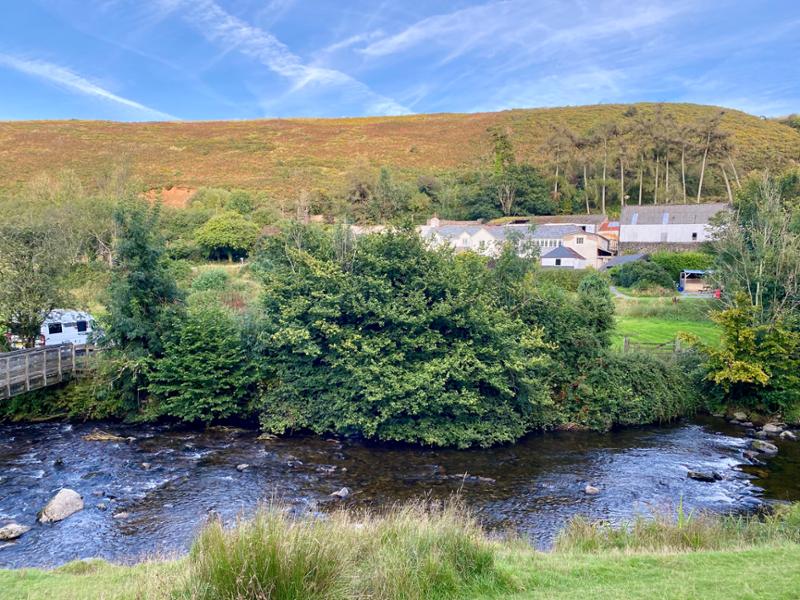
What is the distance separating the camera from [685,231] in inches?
2842

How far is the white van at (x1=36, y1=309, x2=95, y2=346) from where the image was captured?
3206 cm

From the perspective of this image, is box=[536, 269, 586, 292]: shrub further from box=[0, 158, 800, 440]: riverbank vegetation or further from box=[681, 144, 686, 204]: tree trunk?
box=[681, 144, 686, 204]: tree trunk

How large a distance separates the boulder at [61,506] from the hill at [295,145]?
81.9 m

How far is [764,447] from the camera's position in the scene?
905 inches

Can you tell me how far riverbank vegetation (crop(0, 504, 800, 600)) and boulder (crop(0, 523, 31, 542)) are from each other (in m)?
4.45

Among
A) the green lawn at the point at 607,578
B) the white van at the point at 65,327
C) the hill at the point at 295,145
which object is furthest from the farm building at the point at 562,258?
the green lawn at the point at 607,578

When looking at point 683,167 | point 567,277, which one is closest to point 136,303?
point 567,277

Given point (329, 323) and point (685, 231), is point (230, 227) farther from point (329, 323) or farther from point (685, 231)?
point (685, 231)

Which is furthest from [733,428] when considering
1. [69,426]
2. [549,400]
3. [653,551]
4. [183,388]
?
[69,426]

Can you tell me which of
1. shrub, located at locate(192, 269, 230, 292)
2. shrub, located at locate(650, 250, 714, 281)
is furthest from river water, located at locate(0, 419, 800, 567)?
shrub, located at locate(650, 250, 714, 281)

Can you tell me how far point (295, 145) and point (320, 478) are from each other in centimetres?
12347

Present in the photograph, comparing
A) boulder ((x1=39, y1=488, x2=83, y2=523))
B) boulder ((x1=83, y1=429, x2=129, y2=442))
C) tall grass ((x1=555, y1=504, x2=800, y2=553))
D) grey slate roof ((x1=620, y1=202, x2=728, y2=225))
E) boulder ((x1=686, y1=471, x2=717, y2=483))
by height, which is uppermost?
grey slate roof ((x1=620, y1=202, x2=728, y2=225))

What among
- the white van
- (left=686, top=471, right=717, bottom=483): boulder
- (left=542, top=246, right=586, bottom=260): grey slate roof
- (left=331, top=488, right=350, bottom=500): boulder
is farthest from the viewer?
(left=542, top=246, right=586, bottom=260): grey slate roof

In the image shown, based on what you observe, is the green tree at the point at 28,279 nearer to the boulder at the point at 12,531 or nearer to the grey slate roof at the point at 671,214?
the boulder at the point at 12,531
